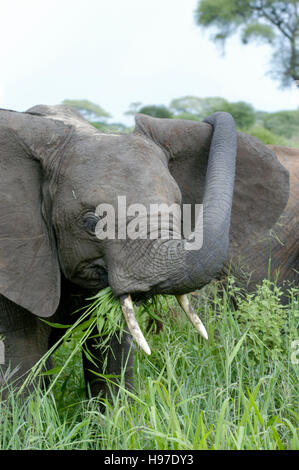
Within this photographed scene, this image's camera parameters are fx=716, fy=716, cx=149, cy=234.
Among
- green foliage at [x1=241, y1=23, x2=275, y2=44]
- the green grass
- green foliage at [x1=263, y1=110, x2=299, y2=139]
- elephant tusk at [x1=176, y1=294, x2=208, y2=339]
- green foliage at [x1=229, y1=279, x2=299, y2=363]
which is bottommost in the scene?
the green grass

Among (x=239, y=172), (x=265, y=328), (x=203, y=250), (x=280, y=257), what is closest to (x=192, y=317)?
(x=203, y=250)

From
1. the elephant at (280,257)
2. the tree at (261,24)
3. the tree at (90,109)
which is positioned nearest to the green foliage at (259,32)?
the tree at (261,24)

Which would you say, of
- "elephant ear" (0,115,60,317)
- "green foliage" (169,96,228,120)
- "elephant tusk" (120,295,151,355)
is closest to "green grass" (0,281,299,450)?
"elephant tusk" (120,295,151,355)

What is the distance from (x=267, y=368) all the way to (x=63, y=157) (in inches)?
61.8

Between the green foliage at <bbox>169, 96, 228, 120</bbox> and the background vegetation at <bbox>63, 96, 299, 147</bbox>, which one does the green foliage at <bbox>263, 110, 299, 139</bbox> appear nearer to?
the background vegetation at <bbox>63, 96, 299, 147</bbox>

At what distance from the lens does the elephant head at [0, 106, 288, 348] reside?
3.02m

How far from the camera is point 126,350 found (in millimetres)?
3889

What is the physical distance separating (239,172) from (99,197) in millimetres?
1049

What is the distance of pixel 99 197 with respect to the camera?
10.3ft

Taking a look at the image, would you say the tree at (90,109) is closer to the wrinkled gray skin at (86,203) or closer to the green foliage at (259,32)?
the green foliage at (259,32)

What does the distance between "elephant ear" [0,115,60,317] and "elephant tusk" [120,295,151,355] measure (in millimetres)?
431

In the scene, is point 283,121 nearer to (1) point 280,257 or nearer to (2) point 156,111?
(2) point 156,111

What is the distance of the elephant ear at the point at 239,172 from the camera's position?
12.0ft
